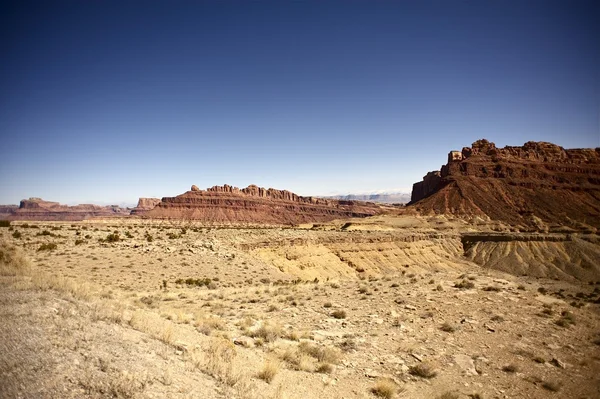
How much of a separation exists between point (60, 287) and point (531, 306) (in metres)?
19.4

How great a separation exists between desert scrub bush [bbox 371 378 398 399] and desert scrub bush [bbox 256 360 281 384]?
244 cm

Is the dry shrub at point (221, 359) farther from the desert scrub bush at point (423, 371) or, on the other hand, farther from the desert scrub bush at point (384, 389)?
the desert scrub bush at point (423, 371)

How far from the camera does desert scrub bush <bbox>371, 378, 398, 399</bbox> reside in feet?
23.7

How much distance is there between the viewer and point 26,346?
5090 mm

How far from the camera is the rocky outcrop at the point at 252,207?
437ft

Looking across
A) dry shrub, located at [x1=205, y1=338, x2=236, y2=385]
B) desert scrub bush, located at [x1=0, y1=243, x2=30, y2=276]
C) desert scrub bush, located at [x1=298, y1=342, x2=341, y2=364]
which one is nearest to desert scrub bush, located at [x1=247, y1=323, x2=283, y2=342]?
desert scrub bush, located at [x1=298, y1=342, x2=341, y2=364]

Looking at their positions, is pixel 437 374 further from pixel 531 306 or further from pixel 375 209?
pixel 375 209

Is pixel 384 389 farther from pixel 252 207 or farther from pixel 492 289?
pixel 252 207

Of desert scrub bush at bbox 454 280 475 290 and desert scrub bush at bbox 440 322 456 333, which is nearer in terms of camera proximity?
desert scrub bush at bbox 440 322 456 333

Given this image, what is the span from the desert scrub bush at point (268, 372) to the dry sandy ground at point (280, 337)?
0.04m

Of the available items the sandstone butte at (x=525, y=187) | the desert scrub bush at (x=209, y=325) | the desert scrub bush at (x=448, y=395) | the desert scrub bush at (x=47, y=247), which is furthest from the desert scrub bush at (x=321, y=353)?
the sandstone butte at (x=525, y=187)

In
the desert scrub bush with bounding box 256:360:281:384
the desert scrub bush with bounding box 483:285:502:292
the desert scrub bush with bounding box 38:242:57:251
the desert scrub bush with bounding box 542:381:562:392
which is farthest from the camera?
the desert scrub bush with bounding box 38:242:57:251

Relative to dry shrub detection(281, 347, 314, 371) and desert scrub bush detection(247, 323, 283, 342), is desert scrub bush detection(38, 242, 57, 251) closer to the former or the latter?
desert scrub bush detection(247, 323, 283, 342)

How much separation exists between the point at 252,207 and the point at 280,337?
452 feet
